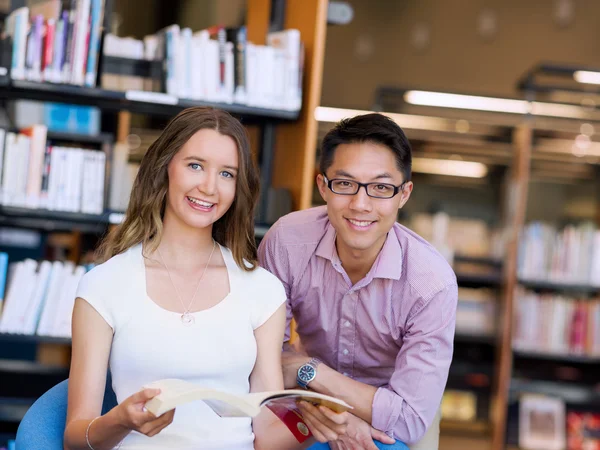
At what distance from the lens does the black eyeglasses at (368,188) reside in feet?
6.59

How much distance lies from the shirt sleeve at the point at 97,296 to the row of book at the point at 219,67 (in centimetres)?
156

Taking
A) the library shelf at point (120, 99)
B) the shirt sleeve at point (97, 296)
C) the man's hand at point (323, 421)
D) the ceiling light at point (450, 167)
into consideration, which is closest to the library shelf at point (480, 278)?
the ceiling light at point (450, 167)

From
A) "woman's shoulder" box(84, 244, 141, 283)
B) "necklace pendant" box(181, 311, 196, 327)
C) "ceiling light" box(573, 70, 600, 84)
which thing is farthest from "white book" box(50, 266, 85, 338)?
"ceiling light" box(573, 70, 600, 84)

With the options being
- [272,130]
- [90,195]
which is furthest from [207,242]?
[272,130]

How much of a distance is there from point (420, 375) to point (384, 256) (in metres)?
0.32

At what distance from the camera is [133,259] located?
74.4 inches

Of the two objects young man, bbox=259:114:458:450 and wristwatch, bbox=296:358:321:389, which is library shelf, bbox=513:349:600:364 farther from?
wristwatch, bbox=296:358:321:389

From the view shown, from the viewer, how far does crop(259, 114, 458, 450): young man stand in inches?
76.7

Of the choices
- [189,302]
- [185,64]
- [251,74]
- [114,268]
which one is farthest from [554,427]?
[114,268]

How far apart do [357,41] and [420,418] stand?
6.88 metres

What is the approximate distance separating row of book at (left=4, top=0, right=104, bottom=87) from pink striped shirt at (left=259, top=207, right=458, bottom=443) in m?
1.34

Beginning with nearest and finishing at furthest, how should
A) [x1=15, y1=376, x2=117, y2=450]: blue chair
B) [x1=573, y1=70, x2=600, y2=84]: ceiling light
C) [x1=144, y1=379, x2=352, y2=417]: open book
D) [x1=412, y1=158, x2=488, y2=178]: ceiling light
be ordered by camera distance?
1. [x1=144, y1=379, x2=352, y2=417]: open book
2. [x1=15, y1=376, x2=117, y2=450]: blue chair
3. [x1=573, y1=70, x2=600, y2=84]: ceiling light
4. [x1=412, y1=158, x2=488, y2=178]: ceiling light

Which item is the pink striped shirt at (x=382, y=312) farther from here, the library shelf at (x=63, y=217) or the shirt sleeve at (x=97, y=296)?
the library shelf at (x=63, y=217)

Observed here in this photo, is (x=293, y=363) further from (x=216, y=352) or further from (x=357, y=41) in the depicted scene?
(x=357, y=41)
